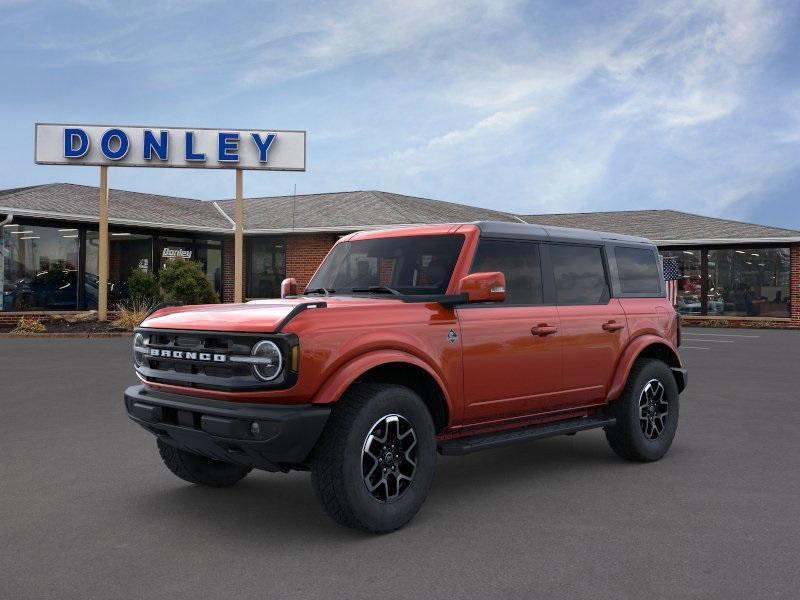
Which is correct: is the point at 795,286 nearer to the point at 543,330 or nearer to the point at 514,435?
the point at 543,330

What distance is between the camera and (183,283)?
22812mm

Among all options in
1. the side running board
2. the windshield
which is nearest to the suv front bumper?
the side running board

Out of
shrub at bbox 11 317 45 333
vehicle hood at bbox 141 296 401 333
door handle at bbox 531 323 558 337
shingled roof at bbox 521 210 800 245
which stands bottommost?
shrub at bbox 11 317 45 333

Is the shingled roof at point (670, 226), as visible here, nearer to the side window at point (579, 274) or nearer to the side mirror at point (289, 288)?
the side window at point (579, 274)

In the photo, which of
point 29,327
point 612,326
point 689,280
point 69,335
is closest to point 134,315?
point 69,335

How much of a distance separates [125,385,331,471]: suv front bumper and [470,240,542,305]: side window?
1.82 metres

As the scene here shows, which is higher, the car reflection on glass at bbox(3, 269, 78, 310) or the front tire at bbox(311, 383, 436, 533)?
the car reflection on glass at bbox(3, 269, 78, 310)

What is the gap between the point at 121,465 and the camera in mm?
6414

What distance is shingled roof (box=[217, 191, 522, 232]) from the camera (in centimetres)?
2741

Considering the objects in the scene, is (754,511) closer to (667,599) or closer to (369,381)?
(667,599)

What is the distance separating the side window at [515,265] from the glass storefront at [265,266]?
23085mm

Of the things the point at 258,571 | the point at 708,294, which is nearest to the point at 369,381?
the point at 258,571

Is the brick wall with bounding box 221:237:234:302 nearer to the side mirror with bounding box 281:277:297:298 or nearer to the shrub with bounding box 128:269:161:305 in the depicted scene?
the shrub with bounding box 128:269:161:305

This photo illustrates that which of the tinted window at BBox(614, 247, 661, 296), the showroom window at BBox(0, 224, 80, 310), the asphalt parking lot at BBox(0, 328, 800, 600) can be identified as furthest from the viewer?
the showroom window at BBox(0, 224, 80, 310)
